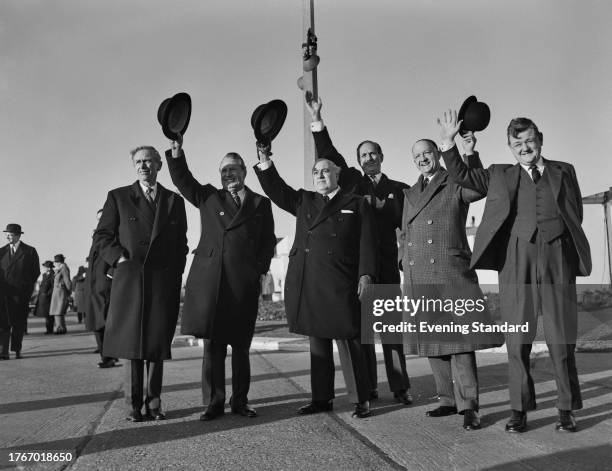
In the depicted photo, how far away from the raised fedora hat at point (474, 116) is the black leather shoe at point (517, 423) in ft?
6.59

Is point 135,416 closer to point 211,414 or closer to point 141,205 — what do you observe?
point 211,414

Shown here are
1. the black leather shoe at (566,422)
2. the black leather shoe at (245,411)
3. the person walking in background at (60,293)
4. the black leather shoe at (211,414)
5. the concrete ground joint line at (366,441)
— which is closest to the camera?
the concrete ground joint line at (366,441)

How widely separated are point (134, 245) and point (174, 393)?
6.09 feet

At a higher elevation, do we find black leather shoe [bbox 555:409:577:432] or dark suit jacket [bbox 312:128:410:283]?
dark suit jacket [bbox 312:128:410:283]

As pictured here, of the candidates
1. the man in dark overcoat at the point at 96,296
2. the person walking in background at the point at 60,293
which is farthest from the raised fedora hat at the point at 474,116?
the person walking in background at the point at 60,293

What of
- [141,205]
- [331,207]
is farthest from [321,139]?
[141,205]

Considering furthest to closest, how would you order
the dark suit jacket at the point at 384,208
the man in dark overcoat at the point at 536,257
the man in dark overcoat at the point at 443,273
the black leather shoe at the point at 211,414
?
the dark suit jacket at the point at 384,208 < the black leather shoe at the point at 211,414 < the man in dark overcoat at the point at 443,273 < the man in dark overcoat at the point at 536,257

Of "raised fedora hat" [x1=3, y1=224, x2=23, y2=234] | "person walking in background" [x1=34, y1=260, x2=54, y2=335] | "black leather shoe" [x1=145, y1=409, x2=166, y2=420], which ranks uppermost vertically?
"raised fedora hat" [x1=3, y1=224, x2=23, y2=234]

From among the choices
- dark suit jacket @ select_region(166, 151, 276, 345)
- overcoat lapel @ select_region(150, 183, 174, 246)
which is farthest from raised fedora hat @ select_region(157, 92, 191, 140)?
overcoat lapel @ select_region(150, 183, 174, 246)

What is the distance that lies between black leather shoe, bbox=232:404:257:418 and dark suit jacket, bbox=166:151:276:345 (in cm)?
50

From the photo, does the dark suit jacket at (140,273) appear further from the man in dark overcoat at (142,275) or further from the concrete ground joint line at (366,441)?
the concrete ground joint line at (366,441)

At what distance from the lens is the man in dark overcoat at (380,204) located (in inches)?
215

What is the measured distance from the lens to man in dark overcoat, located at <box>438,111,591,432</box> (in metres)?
4.23

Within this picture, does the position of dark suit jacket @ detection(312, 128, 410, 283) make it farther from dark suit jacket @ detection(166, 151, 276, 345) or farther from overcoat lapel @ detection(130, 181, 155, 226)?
overcoat lapel @ detection(130, 181, 155, 226)
